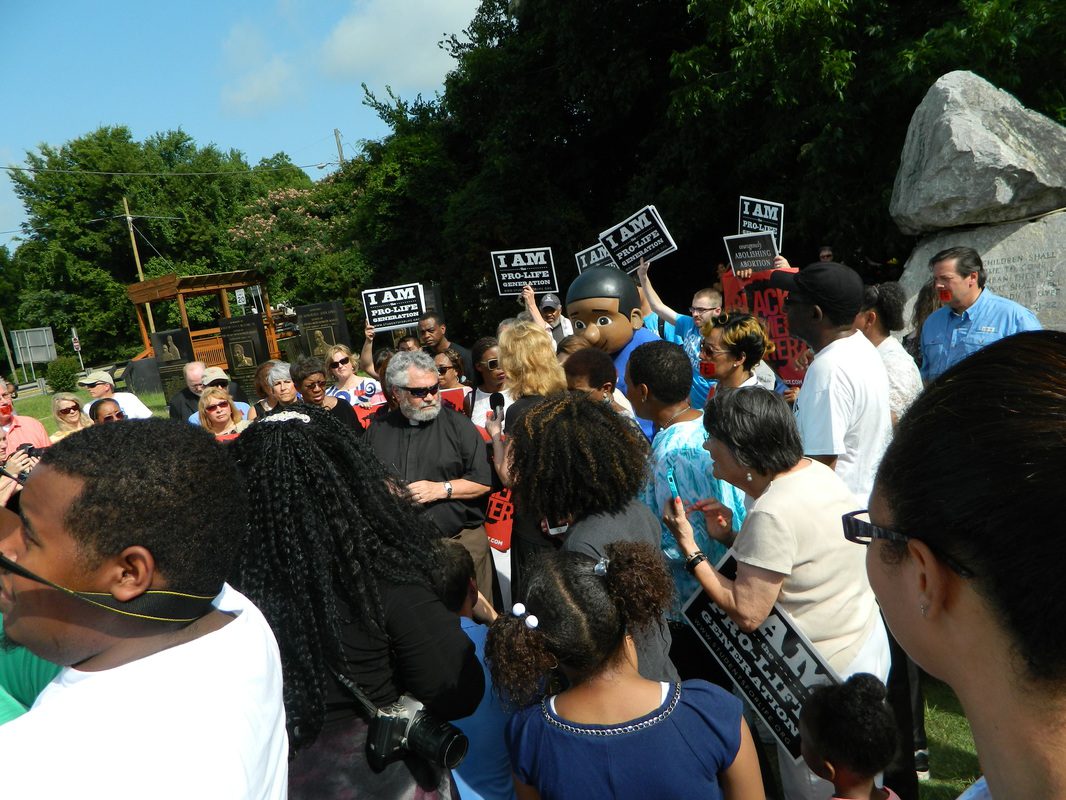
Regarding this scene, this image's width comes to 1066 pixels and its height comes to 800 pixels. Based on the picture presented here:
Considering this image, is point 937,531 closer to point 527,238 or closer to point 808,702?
point 808,702

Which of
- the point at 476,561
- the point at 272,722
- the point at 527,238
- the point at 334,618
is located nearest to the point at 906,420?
the point at 272,722

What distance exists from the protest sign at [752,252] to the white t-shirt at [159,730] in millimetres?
6153

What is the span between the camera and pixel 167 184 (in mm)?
53938

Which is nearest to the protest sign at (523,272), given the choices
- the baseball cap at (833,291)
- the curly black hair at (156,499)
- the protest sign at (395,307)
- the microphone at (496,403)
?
the protest sign at (395,307)

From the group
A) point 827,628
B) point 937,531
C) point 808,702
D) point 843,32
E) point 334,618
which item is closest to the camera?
point 937,531

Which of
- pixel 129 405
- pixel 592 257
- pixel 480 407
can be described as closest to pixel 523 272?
pixel 592 257

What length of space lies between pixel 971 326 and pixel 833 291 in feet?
6.71

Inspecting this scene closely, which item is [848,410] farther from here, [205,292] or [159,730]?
[205,292]

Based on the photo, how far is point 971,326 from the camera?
4980mm

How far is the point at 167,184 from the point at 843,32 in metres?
53.6

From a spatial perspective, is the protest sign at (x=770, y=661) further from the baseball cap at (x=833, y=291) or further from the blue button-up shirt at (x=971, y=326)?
the blue button-up shirt at (x=971, y=326)

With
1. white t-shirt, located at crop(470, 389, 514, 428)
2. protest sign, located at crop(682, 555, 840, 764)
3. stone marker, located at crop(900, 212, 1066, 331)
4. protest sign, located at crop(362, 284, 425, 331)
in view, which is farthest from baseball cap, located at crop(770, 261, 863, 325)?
protest sign, located at crop(362, 284, 425, 331)

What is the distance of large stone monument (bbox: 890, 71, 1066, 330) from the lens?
7117 millimetres

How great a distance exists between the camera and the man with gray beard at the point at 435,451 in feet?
14.9
